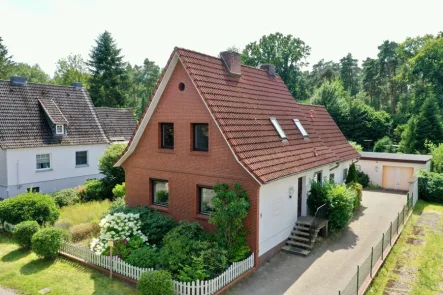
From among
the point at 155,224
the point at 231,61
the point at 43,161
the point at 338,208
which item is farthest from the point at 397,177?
the point at 43,161

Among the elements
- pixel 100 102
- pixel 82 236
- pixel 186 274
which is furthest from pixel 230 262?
pixel 100 102

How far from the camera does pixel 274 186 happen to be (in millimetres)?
13891

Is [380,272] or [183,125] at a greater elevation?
[183,125]

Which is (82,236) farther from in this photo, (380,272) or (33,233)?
(380,272)

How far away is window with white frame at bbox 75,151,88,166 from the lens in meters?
26.9

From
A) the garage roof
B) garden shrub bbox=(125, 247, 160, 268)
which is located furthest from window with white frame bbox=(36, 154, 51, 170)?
the garage roof

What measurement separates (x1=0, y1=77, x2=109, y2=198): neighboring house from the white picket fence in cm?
1186

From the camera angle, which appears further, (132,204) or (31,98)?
(31,98)

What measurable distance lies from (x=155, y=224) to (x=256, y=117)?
22.2 feet

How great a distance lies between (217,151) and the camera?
13711mm

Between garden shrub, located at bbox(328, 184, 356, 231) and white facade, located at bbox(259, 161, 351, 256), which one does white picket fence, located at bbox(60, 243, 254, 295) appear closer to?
Answer: white facade, located at bbox(259, 161, 351, 256)

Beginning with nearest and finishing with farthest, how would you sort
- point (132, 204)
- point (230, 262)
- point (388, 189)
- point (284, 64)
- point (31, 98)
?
point (230, 262) → point (132, 204) → point (31, 98) → point (388, 189) → point (284, 64)

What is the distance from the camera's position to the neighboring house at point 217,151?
523 inches

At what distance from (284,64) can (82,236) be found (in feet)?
172
